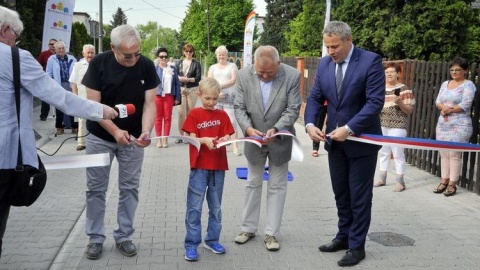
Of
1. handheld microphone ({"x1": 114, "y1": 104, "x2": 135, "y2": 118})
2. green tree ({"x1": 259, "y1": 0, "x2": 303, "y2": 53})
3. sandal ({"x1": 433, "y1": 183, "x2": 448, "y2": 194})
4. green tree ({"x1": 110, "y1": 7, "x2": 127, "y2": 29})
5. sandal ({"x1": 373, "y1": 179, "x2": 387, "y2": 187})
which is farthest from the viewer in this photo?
green tree ({"x1": 110, "y1": 7, "x2": 127, "y2": 29})

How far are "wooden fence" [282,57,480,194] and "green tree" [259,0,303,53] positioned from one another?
4874cm

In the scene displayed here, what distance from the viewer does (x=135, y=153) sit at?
4.68m

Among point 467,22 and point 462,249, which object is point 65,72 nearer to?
point 462,249

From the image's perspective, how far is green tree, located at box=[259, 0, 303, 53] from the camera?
192ft

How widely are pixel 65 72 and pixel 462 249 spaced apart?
29.8ft

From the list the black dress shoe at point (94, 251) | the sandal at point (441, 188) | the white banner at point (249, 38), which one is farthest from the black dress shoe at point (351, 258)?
the white banner at point (249, 38)

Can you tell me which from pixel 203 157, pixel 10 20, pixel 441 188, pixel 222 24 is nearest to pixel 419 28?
pixel 441 188

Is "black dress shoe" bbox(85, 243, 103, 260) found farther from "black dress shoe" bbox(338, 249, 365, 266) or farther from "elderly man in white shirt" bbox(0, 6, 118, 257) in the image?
"black dress shoe" bbox(338, 249, 365, 266)

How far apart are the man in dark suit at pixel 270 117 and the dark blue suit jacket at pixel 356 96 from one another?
25 cm

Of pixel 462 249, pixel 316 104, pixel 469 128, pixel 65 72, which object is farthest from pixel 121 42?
pixel 65 72

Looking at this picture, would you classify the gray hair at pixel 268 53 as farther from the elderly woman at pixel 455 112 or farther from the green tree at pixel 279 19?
the green tree at pixel 279 19

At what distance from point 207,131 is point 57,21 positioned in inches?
501

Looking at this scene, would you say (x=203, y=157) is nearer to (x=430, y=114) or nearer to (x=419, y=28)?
(x=430, y=114)

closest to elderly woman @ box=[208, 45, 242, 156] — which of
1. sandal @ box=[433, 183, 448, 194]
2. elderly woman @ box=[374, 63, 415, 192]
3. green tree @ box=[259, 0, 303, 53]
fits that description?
elderly woman @ box=[374, 63, 415, 192]
